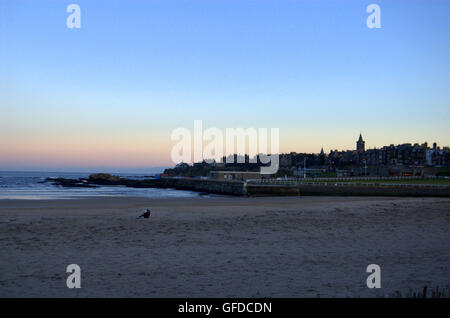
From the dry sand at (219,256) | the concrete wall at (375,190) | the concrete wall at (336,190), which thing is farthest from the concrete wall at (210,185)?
the dry sand at (219,256)

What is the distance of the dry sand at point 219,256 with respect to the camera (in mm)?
8453

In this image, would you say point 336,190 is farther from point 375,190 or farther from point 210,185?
point 210,185

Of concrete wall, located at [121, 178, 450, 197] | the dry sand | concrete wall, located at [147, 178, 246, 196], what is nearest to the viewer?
the dry sand

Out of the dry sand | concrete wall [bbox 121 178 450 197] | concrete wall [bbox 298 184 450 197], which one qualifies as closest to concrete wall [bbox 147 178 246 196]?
concrete wall [bbox 121 178 450 197]

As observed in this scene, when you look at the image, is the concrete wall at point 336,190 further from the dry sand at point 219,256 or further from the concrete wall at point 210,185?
the dry sand at point 219,256

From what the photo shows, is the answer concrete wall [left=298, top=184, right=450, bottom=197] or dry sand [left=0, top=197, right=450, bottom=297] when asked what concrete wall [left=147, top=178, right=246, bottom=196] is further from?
dry sand [left=0, top=197, right=450, bottom=297]

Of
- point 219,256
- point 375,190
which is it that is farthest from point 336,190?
point 219,256

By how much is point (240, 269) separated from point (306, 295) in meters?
2.59

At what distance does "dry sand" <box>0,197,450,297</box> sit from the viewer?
845 centimetres

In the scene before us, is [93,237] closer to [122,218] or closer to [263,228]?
[122,218]

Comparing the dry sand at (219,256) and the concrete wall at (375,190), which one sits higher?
the dry sand at (219,256)
